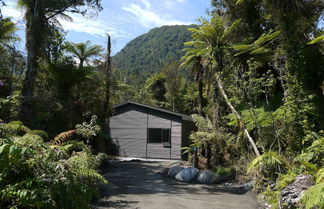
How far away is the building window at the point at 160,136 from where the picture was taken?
1684 cm

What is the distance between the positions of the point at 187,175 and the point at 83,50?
1017cm

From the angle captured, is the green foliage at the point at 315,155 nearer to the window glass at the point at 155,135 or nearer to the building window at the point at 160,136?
the building window at the point at 160,136

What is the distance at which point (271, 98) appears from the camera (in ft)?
37.5

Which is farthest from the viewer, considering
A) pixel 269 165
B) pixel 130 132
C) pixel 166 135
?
pixel 130 132

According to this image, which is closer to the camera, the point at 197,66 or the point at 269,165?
the point at 269,165

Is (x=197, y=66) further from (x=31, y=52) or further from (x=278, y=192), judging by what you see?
(x=278, y=192)

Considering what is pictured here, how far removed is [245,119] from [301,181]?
3.97 meters

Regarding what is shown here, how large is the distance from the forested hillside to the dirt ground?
6956 centimetres

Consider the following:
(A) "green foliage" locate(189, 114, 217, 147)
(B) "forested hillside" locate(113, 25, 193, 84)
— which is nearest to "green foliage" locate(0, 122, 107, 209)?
(A) "green foliage" locate(189, 114, 217, 147)

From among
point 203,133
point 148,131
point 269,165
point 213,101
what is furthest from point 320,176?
point 148,131

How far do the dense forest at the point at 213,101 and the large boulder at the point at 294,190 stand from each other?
0.50 ft

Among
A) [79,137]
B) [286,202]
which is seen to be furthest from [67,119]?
[286,202]

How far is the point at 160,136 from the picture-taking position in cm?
1717

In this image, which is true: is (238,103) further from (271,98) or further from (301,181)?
(301,181)
